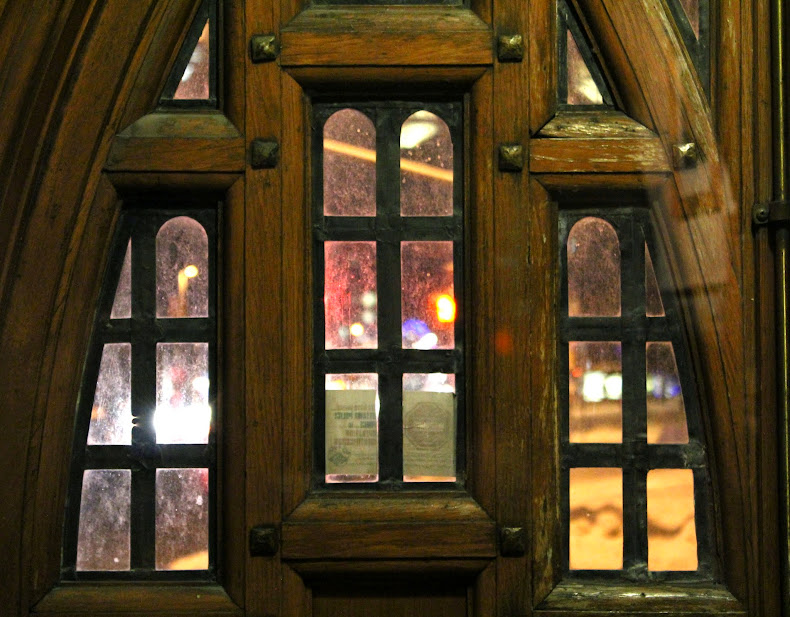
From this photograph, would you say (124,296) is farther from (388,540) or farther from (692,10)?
(692,10)

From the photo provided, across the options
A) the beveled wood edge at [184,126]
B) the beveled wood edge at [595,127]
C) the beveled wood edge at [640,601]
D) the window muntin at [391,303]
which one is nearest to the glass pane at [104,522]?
the window muntin at [391,303]

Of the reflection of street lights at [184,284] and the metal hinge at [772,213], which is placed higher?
the metal hinge at [772,213]

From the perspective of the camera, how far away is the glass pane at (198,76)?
1.42 meters

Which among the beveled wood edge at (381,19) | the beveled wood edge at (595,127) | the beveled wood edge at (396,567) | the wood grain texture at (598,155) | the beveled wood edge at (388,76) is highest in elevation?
the beveled wood edge at (381,19)

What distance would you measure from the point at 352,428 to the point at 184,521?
1.03 ft

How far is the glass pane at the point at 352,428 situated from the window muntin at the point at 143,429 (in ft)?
0.63

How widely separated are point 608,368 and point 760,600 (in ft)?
1.42

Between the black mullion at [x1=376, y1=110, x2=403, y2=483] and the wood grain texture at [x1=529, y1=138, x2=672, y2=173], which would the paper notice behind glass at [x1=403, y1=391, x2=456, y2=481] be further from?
the wood grain texture at [x1=529, y1=138, x2=672, y2=173]

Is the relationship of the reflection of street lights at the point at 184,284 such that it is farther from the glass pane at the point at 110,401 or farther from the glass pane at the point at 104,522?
the glass pane at the point at 104,522

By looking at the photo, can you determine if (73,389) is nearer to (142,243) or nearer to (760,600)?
(142,243)

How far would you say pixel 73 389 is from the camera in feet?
4.55

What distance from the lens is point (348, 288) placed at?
1418 millimetres

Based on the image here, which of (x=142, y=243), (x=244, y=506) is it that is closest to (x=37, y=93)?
(x=142, y=243)

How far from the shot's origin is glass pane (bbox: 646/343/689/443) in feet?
4.63
